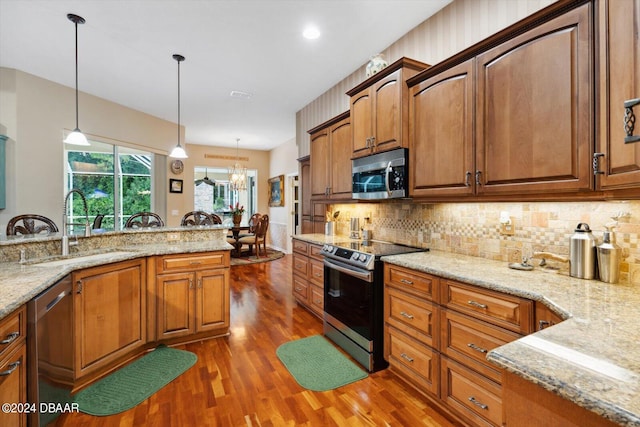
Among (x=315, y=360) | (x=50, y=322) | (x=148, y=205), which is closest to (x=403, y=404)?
(x=315, y=360)

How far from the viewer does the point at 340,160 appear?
3430mm

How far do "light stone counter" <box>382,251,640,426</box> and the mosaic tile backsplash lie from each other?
11.2 inches

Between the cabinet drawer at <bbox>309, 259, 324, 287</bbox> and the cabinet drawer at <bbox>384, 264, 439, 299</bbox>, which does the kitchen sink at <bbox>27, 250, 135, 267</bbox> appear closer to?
the cabinet drawer at <bbox>309, 259, 324, 287</bbox>

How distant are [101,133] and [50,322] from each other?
14.0 ft

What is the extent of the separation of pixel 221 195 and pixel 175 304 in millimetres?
6596

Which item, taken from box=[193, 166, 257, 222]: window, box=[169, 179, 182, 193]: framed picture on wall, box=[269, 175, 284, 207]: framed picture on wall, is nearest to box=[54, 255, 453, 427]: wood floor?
box=[169, 179, 182, 193]: framed picture on wall

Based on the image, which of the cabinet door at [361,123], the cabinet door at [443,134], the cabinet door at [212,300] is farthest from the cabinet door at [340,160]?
the cabinet door at [212,300]

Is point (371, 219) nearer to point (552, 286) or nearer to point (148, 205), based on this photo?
point (552, 286)

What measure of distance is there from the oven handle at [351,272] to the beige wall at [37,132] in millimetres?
4049

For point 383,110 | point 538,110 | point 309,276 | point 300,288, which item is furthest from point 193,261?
point 538,110

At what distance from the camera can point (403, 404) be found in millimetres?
1924

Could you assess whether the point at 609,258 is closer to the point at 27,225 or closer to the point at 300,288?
the point at 300,288

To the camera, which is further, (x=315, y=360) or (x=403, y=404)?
(x=315, y=360)

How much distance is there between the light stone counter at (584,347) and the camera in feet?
2.10
